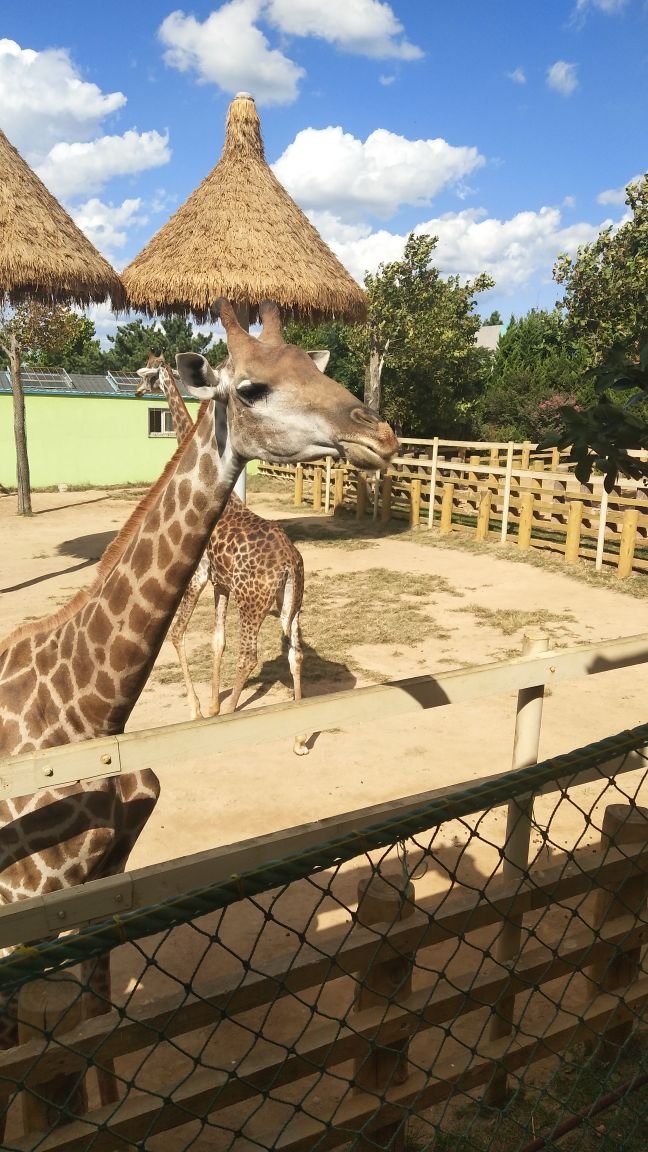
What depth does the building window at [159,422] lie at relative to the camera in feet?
76.4

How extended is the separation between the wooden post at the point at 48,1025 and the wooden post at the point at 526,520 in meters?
11.3

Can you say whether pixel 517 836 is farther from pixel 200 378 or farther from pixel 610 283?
pixel 610 283

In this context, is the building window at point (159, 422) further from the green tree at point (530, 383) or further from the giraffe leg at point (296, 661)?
the giraffe leg at point (296, 661)

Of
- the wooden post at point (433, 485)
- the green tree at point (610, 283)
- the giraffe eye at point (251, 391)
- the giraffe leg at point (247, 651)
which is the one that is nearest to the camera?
the giraffe eye at point (251, 391)

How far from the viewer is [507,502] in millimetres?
12906

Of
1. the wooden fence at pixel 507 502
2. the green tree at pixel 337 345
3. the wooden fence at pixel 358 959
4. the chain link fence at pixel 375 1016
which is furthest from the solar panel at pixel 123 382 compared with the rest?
the wooden fence at pixel 358 959

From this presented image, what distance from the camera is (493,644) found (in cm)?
794

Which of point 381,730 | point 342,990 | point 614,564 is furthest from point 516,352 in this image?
point 342,990

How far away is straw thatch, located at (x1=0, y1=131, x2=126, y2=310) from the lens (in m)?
10.4

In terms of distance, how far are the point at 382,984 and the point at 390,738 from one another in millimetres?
3957

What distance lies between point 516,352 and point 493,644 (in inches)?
940

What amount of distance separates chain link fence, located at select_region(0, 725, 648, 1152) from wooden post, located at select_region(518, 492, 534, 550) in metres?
9.53

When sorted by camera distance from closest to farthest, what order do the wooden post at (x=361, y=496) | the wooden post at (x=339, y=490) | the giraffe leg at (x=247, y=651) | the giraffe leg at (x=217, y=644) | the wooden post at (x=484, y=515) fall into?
the giraffe leg at (x=247, y=651)
the giraffe leg at (x=217, y=644)
the wooden post at (x=484, y=515)
the wooden post at (x=361, y=496)
the wooden post at (x=339, y=490)

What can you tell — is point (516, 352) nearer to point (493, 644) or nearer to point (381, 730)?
point (493, 644)
